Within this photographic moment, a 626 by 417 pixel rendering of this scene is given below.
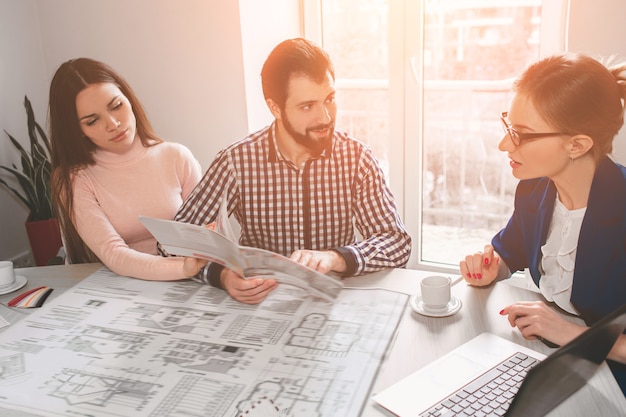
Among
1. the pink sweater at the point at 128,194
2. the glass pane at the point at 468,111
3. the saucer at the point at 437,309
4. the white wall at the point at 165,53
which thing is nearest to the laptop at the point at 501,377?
the saucer at the point at 437,309

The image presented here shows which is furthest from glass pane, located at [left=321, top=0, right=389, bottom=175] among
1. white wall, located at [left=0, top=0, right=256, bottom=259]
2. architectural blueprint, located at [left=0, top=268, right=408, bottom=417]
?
architectural blueprint, located at [left=0, top=268, right=408, bottom=417]

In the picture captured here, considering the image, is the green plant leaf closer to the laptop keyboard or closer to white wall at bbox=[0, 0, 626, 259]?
white wall at bbox=[0, 0, 626, 259]

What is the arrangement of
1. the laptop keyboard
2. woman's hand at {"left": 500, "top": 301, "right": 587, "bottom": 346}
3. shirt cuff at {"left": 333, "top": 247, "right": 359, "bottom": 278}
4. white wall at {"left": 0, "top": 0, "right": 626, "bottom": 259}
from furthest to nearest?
white wall at {"left": 0, "top": 0, "right": 626, "bottom": 259}, shirt cuff at {"left": 333, "top": 247, "right": 359, "bottom": 278}, woman's hand at {"left": 500, "top": 301, "right": 587, "bottom": 346}, the laptop keyboard

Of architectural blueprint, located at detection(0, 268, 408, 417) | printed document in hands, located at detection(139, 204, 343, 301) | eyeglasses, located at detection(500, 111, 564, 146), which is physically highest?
eyeglasses, located at detection(500, 111, 564, 146)

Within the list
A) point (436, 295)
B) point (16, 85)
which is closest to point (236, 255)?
point (436, 295)

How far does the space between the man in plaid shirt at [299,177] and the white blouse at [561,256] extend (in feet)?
1.27

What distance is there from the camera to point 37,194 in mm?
2764

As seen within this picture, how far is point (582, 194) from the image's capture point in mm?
1315

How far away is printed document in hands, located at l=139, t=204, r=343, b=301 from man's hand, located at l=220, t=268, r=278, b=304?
1.2 inches

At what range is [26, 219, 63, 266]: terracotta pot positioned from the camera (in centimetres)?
275

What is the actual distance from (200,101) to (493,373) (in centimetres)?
200

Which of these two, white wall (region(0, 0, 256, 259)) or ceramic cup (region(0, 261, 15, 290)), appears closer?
ceramic cup (region(0, 261, 15, 290))

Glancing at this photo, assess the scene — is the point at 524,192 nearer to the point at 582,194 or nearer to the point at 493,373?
the point at 582,194

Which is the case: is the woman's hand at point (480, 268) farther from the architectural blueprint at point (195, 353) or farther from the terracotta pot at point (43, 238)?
the terracotta pot at point (43, 238)
